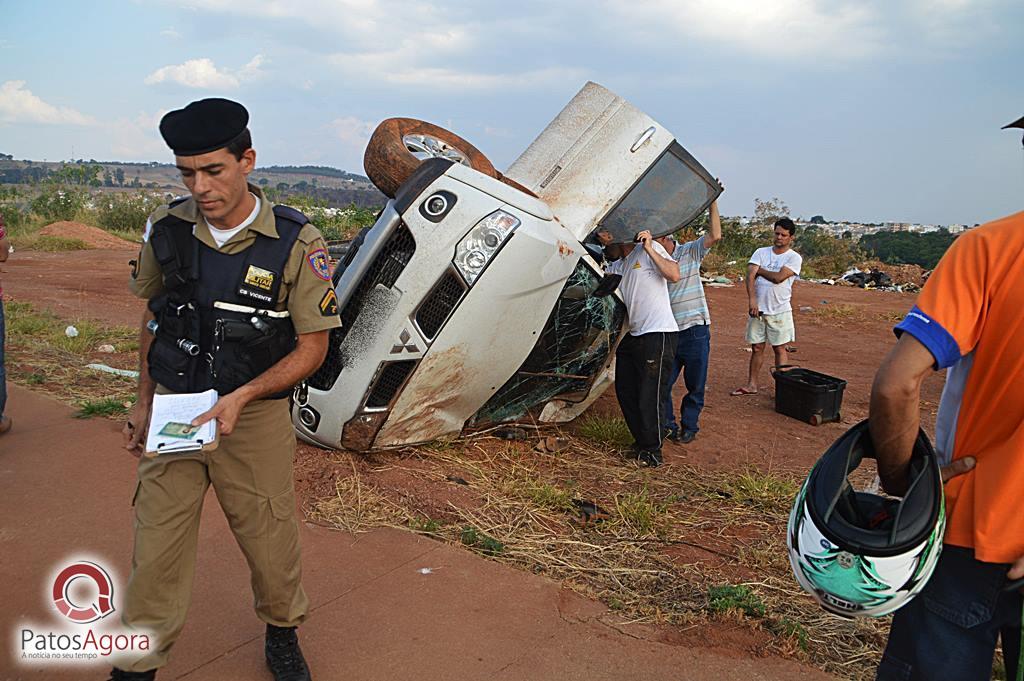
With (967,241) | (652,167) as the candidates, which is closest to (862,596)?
(967,241)

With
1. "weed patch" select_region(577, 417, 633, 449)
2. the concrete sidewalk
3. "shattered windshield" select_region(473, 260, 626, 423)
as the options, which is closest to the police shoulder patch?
the concrete sidewalk

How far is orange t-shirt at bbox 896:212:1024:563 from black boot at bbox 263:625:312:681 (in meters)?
2.23

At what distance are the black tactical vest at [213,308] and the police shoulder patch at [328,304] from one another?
0.16 metres

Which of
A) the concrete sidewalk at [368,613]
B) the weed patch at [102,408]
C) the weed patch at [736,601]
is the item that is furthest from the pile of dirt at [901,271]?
the concrete sidewalk at [368,613]

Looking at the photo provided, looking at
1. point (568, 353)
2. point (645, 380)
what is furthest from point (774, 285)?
point (568, 353)

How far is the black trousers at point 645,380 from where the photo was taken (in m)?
6.02

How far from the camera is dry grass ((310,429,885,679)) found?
12.3 feet

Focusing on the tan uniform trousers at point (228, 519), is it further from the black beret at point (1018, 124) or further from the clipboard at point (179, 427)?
the black beret at point (1018, 124)

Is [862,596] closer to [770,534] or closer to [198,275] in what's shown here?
[198,275]

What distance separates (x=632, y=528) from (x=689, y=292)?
277 cm

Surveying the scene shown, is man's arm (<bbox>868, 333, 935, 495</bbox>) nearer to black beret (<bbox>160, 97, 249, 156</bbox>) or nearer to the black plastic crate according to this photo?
black beret (<bbox>160, 97, 249, 156</bbox>)

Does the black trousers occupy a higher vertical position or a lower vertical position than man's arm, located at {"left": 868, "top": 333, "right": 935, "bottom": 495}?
lower

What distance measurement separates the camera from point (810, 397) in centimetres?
771

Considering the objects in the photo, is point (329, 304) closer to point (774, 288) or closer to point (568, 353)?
point (568, 353)
